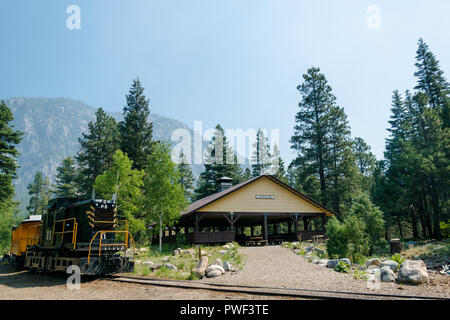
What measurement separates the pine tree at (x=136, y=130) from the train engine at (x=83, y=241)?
80.2ft

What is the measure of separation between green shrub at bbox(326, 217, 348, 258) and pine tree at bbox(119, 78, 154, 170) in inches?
1119

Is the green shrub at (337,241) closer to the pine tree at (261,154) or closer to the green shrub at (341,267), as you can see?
the green shrub at (341,267)

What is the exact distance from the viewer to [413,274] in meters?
9.76

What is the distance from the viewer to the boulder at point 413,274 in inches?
379

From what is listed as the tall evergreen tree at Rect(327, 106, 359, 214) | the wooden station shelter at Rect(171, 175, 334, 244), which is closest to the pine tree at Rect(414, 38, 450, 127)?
the tall evergreen tree at Rect(327, 106, 359, 214)

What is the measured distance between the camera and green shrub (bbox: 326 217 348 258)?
51.2 feet

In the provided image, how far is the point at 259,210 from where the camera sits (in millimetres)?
27484

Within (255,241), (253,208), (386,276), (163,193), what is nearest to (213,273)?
(386,276)

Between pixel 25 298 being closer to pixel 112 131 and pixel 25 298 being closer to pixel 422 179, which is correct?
pixel 422 179

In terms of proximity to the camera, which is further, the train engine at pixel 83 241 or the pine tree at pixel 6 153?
the pine tree at pixel 6 153

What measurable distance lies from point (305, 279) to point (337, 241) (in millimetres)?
5908

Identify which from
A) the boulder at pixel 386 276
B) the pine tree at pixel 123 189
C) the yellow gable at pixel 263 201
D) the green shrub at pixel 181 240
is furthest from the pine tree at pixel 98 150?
the boulder at pixel 386 276
